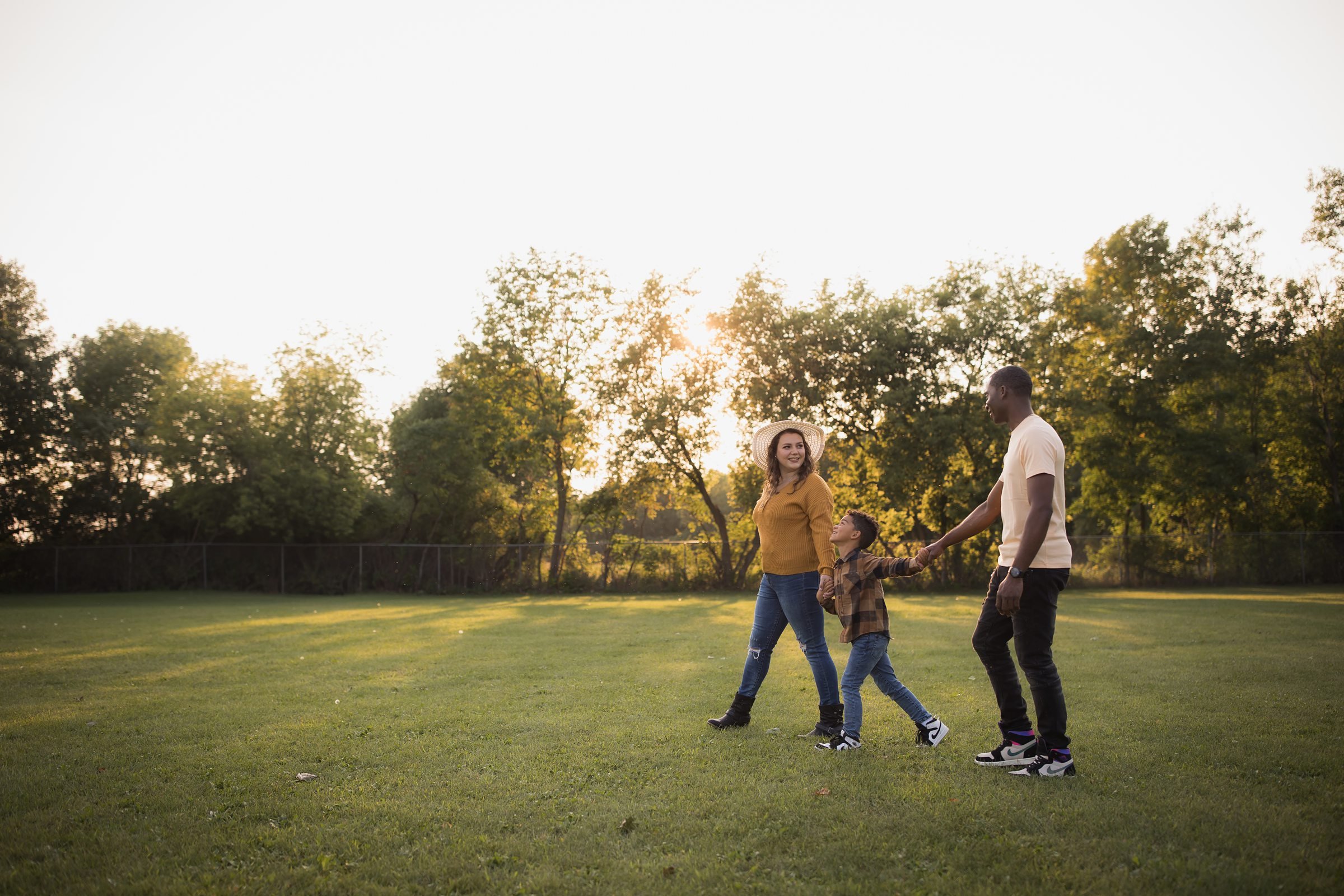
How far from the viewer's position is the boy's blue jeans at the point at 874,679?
552cm

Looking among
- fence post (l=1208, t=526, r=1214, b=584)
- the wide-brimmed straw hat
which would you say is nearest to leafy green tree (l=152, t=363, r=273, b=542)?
the wide-brimmed straw hat

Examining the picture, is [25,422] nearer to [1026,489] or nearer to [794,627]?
[794,627]

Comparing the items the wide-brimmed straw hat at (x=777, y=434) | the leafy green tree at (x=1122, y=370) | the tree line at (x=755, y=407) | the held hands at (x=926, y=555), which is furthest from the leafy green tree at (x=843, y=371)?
the held hands at (x=926, y=555)

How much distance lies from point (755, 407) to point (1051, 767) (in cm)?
2520

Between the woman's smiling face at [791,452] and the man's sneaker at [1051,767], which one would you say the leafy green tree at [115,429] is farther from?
the man's sneaker at [1051,767]

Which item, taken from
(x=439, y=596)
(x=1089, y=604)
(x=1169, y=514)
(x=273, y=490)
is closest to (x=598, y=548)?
(x=439, y=596)

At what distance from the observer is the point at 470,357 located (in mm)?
33031

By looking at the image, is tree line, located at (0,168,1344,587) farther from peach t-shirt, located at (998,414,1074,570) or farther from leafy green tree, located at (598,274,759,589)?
peach t-shirt, located at (998,414,1074,570)

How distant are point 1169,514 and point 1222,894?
3479 centimetres

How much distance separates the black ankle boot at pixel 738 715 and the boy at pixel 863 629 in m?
0.76

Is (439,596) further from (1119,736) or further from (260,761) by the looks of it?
(1119,736)

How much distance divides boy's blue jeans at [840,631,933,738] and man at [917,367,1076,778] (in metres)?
0.63

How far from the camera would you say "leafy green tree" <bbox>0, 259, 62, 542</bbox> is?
30.0 m

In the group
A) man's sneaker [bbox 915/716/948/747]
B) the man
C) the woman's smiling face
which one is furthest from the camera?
the woman's smiling face
